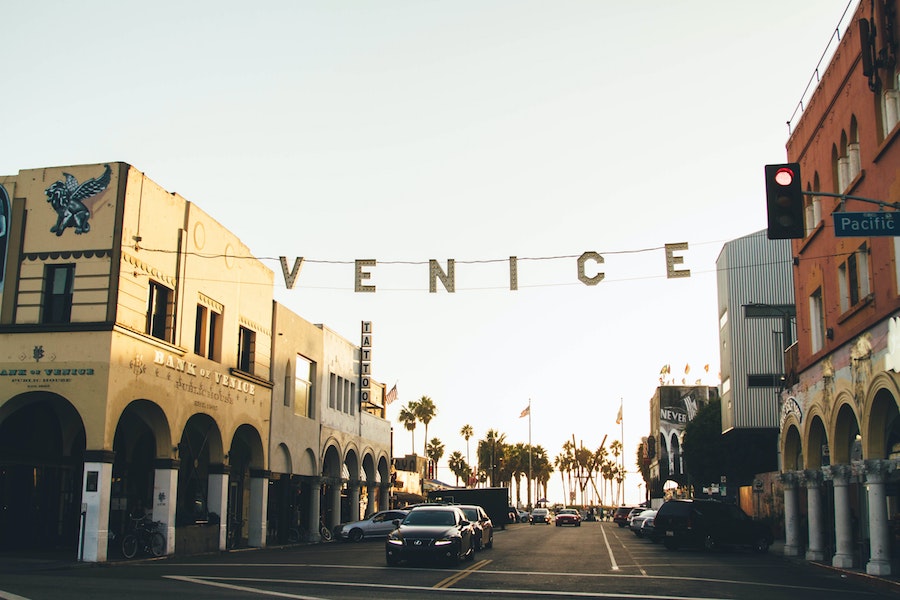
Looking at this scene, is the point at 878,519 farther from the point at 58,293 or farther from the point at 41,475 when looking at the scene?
the point at 41,475

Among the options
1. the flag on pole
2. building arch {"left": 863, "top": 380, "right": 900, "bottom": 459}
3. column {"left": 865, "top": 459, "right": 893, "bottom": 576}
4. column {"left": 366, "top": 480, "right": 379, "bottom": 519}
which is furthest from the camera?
the flag on pole

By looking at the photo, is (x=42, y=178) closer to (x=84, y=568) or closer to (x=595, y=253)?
(x=84, y=568)

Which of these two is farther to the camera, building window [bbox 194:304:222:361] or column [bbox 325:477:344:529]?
column [bbox 325:477:344:529]

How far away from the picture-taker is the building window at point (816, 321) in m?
26.7

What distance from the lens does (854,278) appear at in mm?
22750

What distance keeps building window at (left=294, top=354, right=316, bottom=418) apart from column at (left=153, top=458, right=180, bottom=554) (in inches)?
488

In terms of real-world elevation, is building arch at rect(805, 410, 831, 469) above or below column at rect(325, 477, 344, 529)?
above

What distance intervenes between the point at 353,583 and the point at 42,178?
52.0 feet

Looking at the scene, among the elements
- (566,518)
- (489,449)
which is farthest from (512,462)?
(566,518)

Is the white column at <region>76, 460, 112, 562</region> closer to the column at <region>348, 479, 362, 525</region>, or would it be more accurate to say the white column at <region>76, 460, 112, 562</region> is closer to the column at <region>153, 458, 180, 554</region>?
the column at <region>153, 458, 180, 554</region>

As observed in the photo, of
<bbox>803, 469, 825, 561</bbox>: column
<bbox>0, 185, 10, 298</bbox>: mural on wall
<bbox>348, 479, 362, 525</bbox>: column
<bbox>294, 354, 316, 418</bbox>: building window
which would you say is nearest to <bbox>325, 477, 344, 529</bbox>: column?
<bbox>348, 479, 362, 525</bbox>: column

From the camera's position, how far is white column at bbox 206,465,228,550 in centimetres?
3067

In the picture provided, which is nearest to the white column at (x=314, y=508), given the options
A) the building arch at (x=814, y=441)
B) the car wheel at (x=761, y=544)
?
the car wheel at (x=761, y=544)

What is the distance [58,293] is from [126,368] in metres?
2.91
